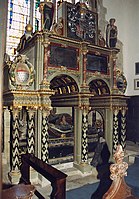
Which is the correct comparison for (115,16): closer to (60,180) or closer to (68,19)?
(68,19)

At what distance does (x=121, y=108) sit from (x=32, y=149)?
4.48 meters

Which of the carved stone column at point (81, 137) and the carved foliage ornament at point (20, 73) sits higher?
the carved foliage ornament at point (20, 73)

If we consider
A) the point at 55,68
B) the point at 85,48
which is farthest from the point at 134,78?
the point at 55,68

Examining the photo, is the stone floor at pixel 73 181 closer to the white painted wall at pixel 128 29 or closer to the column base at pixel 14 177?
the column base at pixel 14 177

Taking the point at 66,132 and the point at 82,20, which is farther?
the point at 66,132

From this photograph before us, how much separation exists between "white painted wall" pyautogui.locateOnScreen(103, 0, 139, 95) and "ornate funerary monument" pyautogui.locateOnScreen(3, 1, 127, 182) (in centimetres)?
344

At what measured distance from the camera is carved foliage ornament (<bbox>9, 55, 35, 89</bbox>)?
689 centimetres

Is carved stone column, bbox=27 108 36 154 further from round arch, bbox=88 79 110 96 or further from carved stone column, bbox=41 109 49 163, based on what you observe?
round arch, bbox=88 79 110 96

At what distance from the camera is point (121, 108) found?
9.55 meters

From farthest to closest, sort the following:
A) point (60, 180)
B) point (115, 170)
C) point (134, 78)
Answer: point (134, 78) → point (60, 180) → point (115, 170)

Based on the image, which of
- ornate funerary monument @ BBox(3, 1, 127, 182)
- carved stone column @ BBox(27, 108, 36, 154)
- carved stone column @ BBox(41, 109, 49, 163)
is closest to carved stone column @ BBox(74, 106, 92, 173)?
ornate funerary monument @ BBox(3, 1, 127, 182)

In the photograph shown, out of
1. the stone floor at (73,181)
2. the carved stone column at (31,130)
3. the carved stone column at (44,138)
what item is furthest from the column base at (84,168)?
the carved stone column at (31,130)

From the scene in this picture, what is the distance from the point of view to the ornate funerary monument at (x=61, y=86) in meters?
7.12

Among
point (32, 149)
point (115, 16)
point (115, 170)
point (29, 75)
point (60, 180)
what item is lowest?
point (32, 149)
